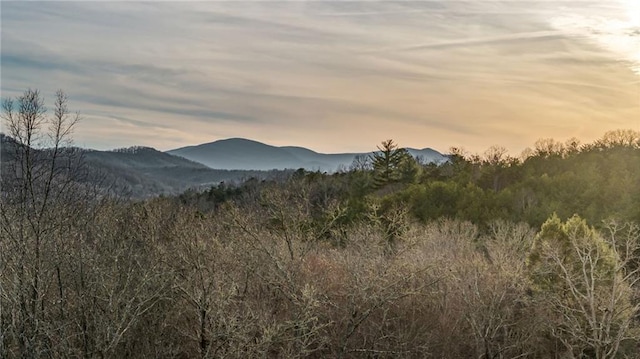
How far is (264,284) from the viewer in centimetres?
2102

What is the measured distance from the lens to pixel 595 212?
38.9 m

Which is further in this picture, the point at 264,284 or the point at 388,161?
the point at 388,161

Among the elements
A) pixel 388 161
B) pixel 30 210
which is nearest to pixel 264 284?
pixel 30 210

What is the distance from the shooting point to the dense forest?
14.4 metres

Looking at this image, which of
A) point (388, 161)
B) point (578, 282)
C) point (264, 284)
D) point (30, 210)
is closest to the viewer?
point (30, 210)

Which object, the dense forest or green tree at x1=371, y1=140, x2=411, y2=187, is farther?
green tree at x1=371, y1=140, x2=411, y2=187

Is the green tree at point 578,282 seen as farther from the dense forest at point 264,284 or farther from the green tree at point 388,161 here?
the green tree at point 388,161

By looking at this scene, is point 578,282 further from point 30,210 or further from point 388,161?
point 388,161

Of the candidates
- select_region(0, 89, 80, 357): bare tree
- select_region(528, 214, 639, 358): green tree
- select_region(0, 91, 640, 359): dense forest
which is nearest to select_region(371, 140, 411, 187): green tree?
select_region(0, 91, 640, 359): dense forest

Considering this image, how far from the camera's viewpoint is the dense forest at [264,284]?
47.4ft

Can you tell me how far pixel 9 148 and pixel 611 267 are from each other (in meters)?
23.2

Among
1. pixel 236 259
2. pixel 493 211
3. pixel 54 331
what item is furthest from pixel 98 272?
pixel 493 211

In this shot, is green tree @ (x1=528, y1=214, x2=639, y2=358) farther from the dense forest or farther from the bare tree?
the bare tree

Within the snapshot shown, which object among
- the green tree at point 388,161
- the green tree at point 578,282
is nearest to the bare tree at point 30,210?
the green tree at point 578,282
